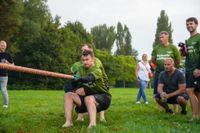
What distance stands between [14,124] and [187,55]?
4.17m

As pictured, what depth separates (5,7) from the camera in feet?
119

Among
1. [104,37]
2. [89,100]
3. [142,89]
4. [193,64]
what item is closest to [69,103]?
[89,100]

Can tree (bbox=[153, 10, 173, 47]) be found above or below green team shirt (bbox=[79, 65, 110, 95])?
above

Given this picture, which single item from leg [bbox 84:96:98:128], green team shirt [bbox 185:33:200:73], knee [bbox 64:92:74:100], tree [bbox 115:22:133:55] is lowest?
leg [bbox 84:96:98:128]

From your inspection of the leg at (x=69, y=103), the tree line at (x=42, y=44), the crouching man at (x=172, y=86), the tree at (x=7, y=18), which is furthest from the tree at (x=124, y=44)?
the leg at (x=69, y=103)

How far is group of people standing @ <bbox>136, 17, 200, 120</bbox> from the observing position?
8703mm

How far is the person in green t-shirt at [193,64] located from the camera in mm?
8672

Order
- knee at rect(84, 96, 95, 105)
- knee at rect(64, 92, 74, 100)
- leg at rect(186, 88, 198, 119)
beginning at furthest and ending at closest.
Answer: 1. leg at rect(186, 88, 198, 119)
2. knee at rect(64, 92, 74, 100)
3. knee at rect(84, 96, 95, 105)

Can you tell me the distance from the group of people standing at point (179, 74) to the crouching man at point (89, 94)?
6.37ft

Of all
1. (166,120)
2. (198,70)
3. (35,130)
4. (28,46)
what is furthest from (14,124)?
(28,46)

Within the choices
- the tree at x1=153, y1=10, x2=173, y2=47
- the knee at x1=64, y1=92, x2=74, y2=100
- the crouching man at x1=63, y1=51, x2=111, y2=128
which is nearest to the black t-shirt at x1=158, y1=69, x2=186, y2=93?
the crouching man at x1=63, y1=51, x2=111, y2=128

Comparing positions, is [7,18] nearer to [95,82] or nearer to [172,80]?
[172,80]

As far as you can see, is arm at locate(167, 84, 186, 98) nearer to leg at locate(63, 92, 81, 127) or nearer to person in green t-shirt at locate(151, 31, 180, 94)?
person in green t-shirt at locate(151, 31, 180, 94)

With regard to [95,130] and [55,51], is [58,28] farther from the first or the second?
[95,130]
